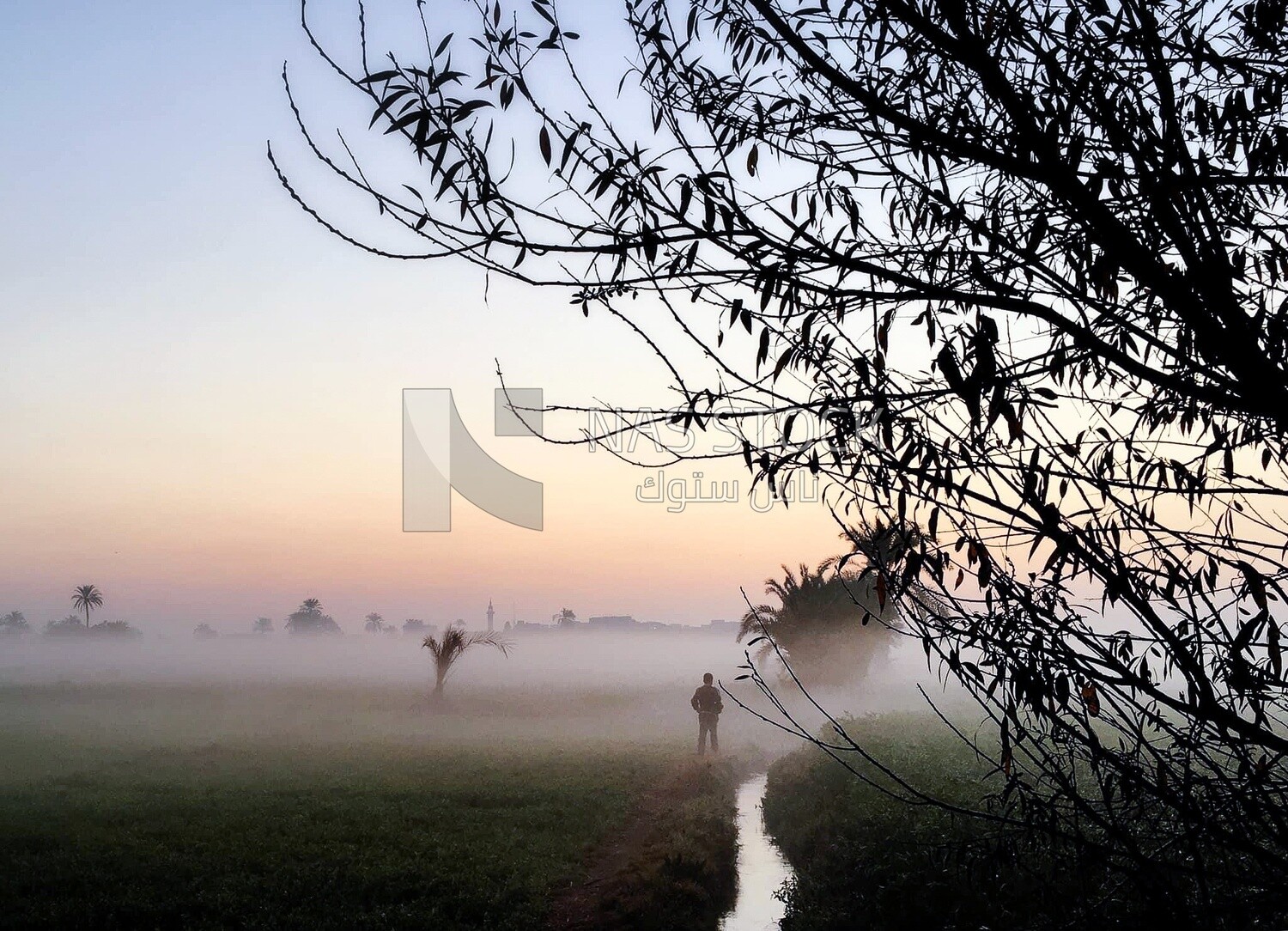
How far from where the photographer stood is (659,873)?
1043 centimetres

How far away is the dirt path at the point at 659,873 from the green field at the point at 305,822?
0.34 m

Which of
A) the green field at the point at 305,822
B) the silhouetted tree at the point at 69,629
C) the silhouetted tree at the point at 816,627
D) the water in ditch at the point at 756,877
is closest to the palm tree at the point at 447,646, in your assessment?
the green field at the point at 305,822

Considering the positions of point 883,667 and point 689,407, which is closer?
point 689,407

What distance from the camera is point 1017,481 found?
2.47 metres

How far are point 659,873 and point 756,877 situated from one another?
92.6 inches

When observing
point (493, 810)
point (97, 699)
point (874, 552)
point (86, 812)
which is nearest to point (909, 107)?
point (874, 552)

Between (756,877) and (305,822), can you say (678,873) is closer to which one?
(756,877)

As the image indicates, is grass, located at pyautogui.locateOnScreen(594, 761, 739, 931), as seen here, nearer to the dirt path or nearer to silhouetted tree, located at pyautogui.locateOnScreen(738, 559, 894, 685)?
the dirt path

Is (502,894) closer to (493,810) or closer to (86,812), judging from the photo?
(493,810)

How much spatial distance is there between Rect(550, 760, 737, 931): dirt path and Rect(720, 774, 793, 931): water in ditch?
186 millimetres

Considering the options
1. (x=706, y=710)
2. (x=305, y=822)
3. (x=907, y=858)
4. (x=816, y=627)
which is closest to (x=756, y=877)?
(x=907, y=858)

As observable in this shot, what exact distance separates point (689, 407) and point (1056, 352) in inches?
49.3

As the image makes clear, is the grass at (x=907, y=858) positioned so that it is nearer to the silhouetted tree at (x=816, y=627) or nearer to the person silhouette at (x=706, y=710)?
the person silhouette at (x=706, y=710)

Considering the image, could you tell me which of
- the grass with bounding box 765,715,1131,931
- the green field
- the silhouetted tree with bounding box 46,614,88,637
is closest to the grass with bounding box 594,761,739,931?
the green field
